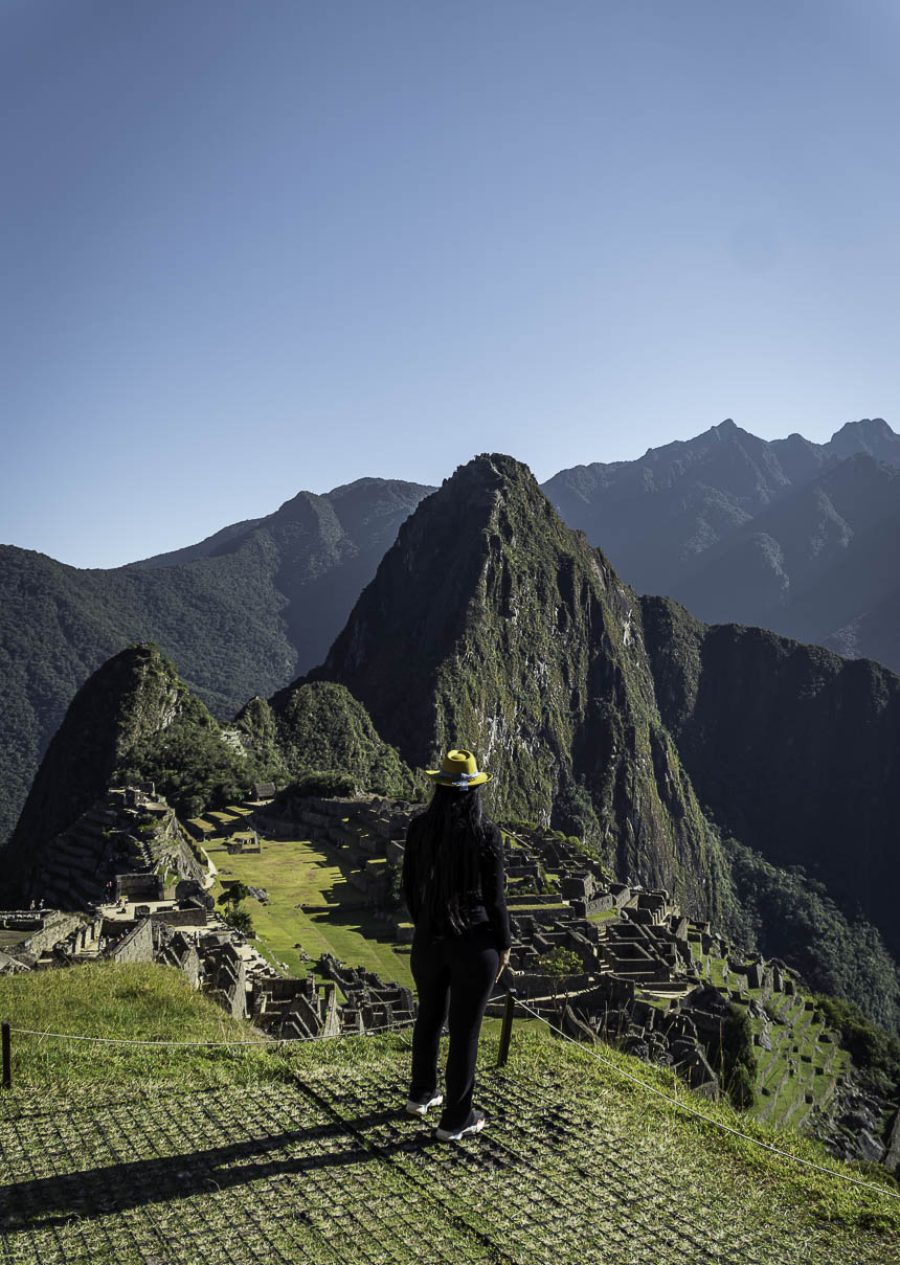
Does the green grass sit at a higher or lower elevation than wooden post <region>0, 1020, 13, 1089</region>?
lower

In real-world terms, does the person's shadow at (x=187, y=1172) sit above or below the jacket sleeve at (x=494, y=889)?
below

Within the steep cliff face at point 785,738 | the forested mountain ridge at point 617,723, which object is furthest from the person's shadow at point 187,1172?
the steep cliff face at point 785,738

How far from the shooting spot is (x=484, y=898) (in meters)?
4.45

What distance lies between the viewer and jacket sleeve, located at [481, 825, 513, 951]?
4418 mm

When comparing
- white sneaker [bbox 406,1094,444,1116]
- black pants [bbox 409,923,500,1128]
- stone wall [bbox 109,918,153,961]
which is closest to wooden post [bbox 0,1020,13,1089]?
white sneaker [bbox 406,1094,444,1116]

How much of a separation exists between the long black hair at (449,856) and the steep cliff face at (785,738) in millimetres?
135182

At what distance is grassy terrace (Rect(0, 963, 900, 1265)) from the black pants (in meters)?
0.22

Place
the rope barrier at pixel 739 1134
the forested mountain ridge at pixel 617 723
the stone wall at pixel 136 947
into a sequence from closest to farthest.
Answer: the rope barrier at pixel 739 1134
the stone wall at pixel 136 947
the forested mountain ridge at pixel 617 723

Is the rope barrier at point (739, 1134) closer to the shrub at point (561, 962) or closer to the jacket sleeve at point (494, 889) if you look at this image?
the jacket sleeve at point (494, 889)

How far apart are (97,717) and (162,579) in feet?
Answer: 227

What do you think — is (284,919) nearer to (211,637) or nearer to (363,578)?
(211,637)

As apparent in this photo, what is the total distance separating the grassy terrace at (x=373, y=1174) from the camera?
360 cm

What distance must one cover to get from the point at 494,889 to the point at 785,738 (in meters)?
158

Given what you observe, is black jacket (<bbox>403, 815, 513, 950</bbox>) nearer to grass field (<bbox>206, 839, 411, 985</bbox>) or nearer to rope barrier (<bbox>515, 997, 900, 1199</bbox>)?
rope barrier (<bbox>515, 997, 900, 1199</bbox>)
